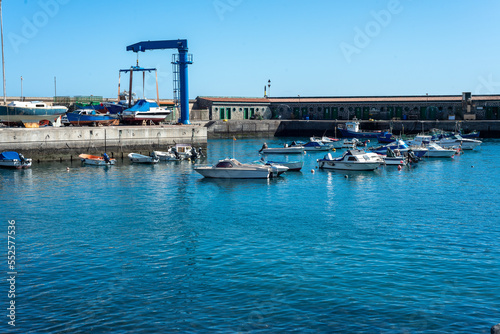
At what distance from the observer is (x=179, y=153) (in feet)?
190

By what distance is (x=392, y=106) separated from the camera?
354 ft

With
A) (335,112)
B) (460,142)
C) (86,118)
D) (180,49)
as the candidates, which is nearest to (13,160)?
(86,118)

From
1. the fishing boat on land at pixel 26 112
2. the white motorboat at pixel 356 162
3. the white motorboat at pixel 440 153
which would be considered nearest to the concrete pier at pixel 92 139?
the fishing boat on land at pixel 26 112

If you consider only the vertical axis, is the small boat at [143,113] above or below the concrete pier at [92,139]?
above

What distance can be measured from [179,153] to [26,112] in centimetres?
1887

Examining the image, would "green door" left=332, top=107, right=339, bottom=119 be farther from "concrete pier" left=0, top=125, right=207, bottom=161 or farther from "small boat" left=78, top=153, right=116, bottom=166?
"small boat" left=78, top=153, right=116, bottom=166

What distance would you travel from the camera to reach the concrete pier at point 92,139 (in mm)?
53344

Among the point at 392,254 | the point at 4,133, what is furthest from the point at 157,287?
the point at 4,133

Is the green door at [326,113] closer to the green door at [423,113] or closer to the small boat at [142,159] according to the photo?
the green door at [423,113]

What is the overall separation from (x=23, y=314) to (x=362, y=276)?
10735mm

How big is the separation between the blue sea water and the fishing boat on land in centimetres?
2555

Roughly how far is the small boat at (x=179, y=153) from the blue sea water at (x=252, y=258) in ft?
54.7

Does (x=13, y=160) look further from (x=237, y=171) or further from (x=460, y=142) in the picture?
(x=460, y=142)

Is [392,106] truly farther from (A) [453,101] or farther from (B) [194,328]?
(B) [194,328]
